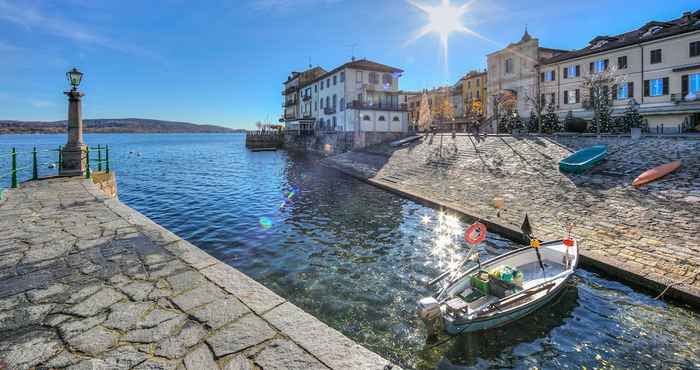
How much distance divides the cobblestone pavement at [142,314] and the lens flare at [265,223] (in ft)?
26.2

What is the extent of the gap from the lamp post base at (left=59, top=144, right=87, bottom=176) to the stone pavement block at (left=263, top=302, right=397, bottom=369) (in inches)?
612

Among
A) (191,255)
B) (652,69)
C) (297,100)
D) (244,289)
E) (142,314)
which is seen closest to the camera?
(142,314)

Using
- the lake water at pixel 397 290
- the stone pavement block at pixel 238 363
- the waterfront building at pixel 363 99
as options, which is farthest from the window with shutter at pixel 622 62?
the stone pavement block at pixel 238 363

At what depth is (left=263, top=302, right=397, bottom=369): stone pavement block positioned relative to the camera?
11.6 feet

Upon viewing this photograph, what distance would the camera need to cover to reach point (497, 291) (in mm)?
7543

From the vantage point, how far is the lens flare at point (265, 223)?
14730 millimetres

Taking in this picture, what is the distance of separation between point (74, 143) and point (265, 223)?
30.7 ft

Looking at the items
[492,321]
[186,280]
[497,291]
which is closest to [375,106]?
[497,291]

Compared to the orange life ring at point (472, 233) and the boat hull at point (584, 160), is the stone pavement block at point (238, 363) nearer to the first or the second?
the orange life ring at point (472, 233)

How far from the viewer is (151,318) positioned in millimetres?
4066

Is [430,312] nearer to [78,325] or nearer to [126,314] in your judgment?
[126,314]

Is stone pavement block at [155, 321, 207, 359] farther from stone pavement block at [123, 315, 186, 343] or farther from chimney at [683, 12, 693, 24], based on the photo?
chimney at [683, 12, 693, 24]

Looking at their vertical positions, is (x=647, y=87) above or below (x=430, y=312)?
above

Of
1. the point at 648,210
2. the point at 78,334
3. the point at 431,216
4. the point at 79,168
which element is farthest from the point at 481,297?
the point at 79,168
